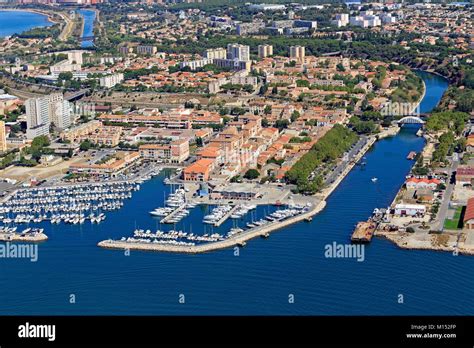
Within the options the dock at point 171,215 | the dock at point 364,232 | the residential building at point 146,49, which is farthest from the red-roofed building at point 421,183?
the residential building at point 146,49

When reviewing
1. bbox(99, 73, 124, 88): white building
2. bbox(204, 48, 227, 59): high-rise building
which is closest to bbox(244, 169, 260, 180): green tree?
bbox(99, 73, 124, 88): white building

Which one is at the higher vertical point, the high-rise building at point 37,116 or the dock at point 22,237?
the high-rise building at point 37,116

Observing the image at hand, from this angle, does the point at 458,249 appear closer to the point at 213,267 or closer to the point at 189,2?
the point at 213,267

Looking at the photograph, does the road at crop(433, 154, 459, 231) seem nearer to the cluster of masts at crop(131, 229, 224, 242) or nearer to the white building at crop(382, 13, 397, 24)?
the cluster of masts at crop(131, 229, 224, 242)

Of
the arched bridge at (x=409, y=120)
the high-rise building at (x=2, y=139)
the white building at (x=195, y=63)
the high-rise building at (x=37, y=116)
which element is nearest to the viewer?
the high-rise building at (x=2, y=139)

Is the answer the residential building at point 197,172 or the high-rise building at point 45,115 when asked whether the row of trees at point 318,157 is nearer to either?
the residential building at point 197,172
